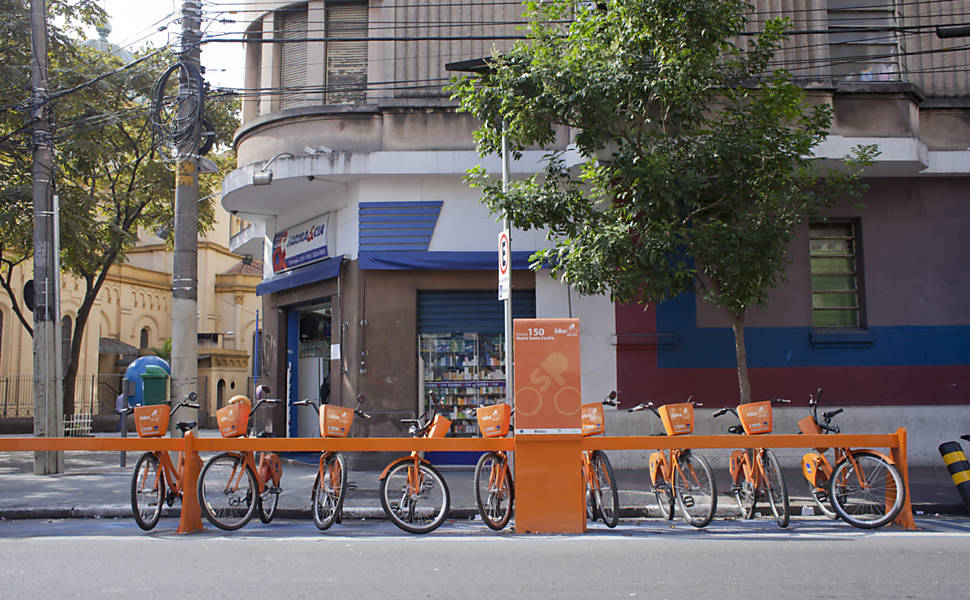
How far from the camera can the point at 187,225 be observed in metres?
10.6

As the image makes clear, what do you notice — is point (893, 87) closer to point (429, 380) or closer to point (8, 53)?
point (429, 380)

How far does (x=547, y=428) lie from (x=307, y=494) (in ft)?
12.9

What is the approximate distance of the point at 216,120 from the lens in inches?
844

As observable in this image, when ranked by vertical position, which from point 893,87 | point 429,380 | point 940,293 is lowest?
point 429,380

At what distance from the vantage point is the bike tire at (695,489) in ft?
25.4

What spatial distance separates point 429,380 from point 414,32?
611 cm

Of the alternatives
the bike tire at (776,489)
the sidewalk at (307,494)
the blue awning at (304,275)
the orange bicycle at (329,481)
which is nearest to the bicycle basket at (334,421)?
the orange bicycle at (329,481)

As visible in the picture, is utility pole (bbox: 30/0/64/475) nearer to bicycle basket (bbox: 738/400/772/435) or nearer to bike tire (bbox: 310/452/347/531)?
bike tire (bbox: 310/452/347/531)

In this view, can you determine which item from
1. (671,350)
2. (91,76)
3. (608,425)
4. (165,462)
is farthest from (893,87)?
(91,76)

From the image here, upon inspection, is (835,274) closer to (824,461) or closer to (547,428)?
(824,461)

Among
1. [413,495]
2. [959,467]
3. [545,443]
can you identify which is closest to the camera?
[545,443]

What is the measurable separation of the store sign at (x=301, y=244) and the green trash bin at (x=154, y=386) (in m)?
2.97

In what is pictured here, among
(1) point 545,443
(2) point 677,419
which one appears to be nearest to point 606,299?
(2) point 677,419

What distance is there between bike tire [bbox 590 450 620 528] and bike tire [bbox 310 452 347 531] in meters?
2.57
